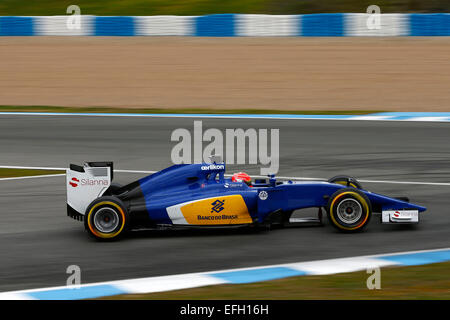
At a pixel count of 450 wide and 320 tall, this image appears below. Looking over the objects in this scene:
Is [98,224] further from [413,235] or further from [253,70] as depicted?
[253,70]

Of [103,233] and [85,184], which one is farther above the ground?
[85,184]

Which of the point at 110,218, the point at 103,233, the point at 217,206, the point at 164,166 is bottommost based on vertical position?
the point at 103,233

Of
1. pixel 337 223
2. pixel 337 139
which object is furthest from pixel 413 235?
pixel 337 139

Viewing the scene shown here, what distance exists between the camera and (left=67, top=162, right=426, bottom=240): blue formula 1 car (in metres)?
8.19

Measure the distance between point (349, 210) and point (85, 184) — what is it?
2.83 m

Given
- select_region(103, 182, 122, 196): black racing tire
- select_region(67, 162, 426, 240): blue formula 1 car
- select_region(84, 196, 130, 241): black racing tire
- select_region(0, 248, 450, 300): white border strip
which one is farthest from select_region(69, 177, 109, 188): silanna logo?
select_region(0, 248, 450, 300): white border strip

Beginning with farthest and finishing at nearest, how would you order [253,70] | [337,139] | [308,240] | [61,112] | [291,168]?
1. [253,70]
2. [61,112]
3. [337,139]
4. [291,168]
5. [308,240]

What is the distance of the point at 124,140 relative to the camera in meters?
14.6

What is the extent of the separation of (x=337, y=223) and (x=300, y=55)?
17137mm

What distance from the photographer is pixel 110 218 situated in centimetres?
822

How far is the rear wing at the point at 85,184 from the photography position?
845cm

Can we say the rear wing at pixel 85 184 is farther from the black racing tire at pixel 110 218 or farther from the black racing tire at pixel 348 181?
the black racing tire at pixel 348 181

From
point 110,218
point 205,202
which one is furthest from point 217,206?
point 110,218

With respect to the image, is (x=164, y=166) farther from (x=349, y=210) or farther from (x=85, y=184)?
(x=349, y=210)
